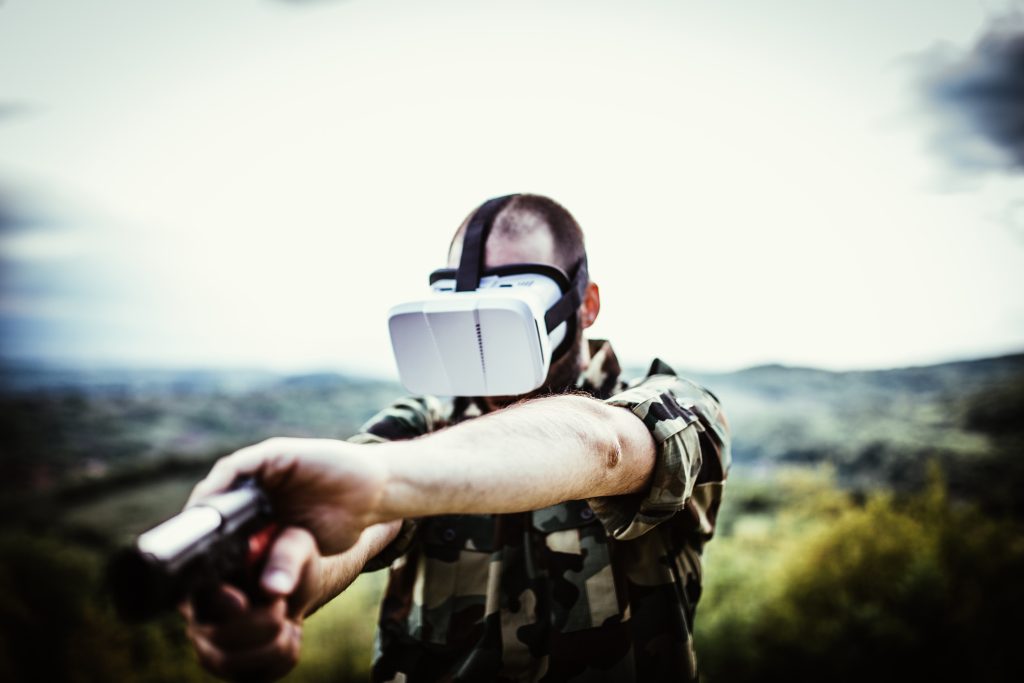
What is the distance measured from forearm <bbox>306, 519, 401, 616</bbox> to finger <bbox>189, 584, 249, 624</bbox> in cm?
42

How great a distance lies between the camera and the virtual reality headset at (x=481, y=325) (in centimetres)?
154

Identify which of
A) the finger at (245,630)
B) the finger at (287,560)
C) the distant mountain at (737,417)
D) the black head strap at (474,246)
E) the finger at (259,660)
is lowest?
the distant mountain at (737,417)

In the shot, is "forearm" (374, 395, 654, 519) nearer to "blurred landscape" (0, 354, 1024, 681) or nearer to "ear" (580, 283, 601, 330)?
"ear" (580, 283, 601, 330)

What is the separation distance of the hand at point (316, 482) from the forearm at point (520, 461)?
36 millimetres

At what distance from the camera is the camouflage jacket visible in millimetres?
1674

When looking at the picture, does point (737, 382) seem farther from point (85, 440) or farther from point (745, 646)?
point (85, 440)

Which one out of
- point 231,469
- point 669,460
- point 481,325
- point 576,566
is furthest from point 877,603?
point 231,469

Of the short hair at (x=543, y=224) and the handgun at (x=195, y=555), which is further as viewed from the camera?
the short hair at (x=543, y=224)

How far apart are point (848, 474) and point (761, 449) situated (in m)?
0.81

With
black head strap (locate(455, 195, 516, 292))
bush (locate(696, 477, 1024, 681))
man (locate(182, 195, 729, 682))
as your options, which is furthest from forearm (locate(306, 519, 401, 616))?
bush (locate(696, 477, 1024, 681))

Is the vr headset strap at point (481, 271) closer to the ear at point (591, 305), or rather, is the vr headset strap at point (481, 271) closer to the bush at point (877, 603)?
the ear at point (591, 305)

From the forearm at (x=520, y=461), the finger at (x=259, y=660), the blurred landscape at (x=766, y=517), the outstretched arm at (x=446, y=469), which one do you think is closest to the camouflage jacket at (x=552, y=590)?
the forearm at (x=520, y=461)

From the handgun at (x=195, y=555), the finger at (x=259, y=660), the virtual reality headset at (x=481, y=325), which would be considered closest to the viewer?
the handgun at (x=195, y=555)

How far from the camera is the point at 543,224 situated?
6.10 ft
